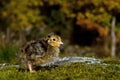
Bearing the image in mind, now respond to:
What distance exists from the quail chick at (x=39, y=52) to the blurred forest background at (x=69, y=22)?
2779 centimetres

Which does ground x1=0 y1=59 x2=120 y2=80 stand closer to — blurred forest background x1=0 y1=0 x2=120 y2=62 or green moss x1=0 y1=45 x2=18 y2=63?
green moss x1=0 y1=45 x2=18 y2=63

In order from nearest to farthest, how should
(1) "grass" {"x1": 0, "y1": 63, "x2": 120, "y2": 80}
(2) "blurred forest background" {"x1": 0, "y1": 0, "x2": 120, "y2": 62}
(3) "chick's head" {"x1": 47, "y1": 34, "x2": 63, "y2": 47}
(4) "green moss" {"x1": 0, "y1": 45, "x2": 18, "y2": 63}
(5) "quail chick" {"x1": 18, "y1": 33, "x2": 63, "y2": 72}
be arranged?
(1) "grass" {"x1": 0, "y1": 63, "x2": 120, "y2": 80}
(5) "quail chick" {"x1": 18, "y1": 33, "x2": 63, "y2": 72}
(3) "chick's head" {"x1": 47, "y1": 34, "x2": 63, "y2": 47}
(4) "green moss" {"x1": 0, "y1": 45, "x2": 18, "y2": 63}
(2) "blurred forest background" {"x1": 0, "y1": 0, "x2": 120, "y2": 62}

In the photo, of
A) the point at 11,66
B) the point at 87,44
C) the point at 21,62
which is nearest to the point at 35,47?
the point at 21,62

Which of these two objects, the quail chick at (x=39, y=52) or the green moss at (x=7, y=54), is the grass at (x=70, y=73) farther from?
the green moss at (x=7, y=54)

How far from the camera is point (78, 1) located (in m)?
41.9

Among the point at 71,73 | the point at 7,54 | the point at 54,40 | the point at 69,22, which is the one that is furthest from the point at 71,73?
the point at 69,22

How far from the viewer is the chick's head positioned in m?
13.0

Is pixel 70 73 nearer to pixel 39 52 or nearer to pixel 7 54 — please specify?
pixel 39 52

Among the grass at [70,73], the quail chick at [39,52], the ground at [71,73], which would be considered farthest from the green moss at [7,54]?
the quail chick at [39,52]

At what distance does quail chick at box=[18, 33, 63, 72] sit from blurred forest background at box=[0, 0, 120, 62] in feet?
91.2

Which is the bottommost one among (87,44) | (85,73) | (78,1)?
(85,73)

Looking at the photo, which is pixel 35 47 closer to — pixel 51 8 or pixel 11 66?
pixel 11 66

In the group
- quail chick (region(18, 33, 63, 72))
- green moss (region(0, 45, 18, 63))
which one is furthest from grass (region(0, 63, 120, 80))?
green moss (region(0, 45, 18, 63))

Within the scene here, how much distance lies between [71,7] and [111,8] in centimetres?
316
